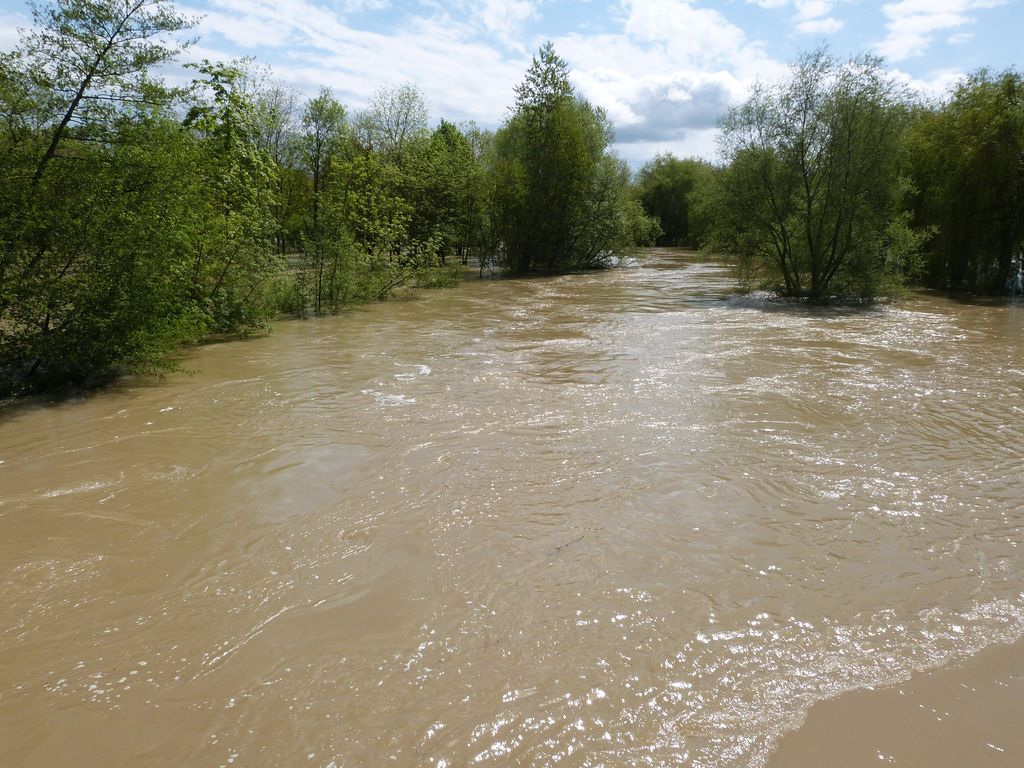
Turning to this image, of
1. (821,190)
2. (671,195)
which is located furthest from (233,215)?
(671,195)

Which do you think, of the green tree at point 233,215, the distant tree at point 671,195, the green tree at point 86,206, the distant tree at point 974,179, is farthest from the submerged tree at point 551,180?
the distant tree at point 671,195

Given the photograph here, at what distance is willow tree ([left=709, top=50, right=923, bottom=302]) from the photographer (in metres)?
19.6

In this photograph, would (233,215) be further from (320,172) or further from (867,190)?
(320,172)

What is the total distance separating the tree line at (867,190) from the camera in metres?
19.9

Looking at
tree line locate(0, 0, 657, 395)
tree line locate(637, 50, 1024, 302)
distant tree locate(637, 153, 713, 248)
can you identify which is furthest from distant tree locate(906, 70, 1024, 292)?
distant tree locate(637, 153, 713, 248)

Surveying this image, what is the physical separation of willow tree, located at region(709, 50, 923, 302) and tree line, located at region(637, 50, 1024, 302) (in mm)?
33

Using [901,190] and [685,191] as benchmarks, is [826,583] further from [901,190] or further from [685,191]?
[685,191]

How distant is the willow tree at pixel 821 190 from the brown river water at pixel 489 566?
1200 cm

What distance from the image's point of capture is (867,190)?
20234 mm

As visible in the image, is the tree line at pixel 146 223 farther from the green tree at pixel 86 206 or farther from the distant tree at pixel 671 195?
the distant tree at pixel 671 195

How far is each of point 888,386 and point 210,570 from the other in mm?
10198

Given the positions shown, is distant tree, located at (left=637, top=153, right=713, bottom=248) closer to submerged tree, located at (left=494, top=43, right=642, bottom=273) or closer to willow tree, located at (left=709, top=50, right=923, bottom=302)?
submerged tree, located at (left=494, top=43, right=642, bottom=273)

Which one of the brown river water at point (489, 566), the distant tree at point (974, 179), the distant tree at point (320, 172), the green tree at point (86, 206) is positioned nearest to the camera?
the brown river water at point (489, 566)

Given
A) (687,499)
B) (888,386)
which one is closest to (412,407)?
(687,499)
